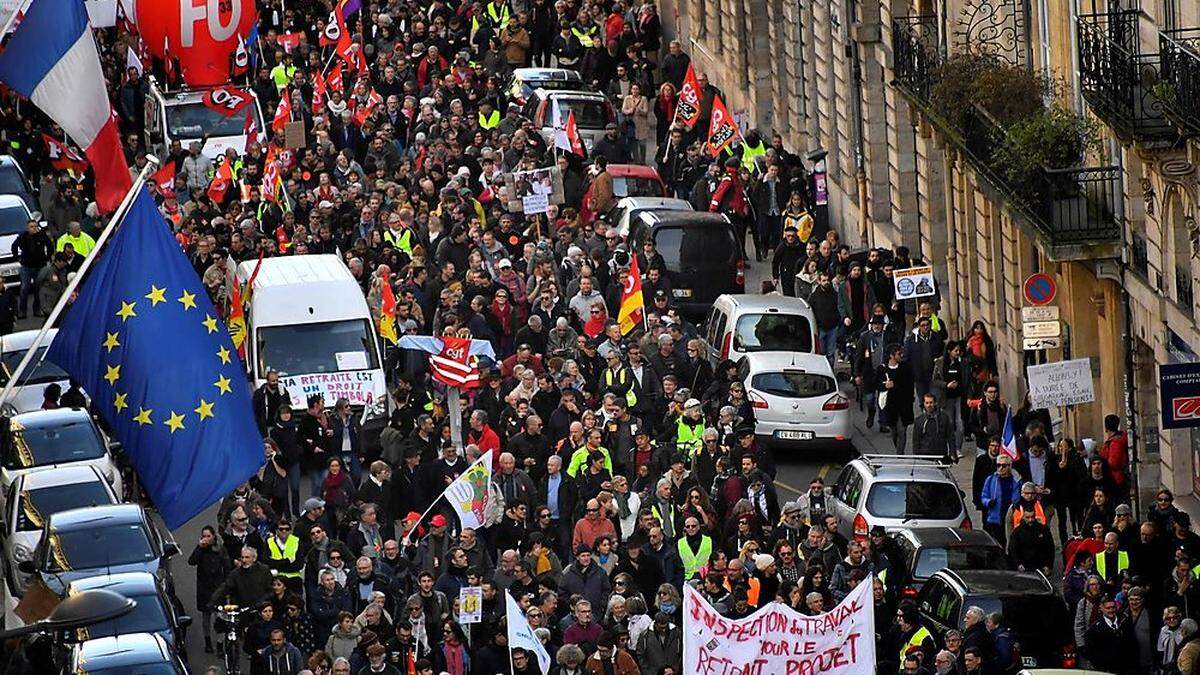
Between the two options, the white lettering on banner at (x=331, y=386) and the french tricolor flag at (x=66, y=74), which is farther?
the white lettering on banner at (x=331, y=386)

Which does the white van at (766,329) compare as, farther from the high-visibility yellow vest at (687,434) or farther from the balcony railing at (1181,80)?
the balcony railing at (1181,80)

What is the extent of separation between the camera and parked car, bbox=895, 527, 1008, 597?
28.3 metres

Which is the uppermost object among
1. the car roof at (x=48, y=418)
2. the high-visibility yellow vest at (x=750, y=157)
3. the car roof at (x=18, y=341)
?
the high-visibility yellow vest at (x=750, y=157)

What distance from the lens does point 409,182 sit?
46281 millimetres

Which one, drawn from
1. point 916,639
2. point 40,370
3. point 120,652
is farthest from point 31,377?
point 916,639

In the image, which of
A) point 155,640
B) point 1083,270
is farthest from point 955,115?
point 155,640

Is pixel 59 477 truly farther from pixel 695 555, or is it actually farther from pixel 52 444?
pixel 695 555

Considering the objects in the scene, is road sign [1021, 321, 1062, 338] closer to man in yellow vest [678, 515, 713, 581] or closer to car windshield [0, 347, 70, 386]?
man in yellow vest [678, 515, 713, 581]

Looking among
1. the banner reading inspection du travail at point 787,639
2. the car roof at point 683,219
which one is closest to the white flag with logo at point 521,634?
the banner reading inspection du travail at point 787,639

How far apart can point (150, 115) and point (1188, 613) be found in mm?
31442

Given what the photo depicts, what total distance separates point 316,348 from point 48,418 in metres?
3.85

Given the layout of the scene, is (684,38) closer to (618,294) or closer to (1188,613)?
(618,294)

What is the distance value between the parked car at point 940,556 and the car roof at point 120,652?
654 cm

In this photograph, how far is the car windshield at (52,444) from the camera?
33281mm
